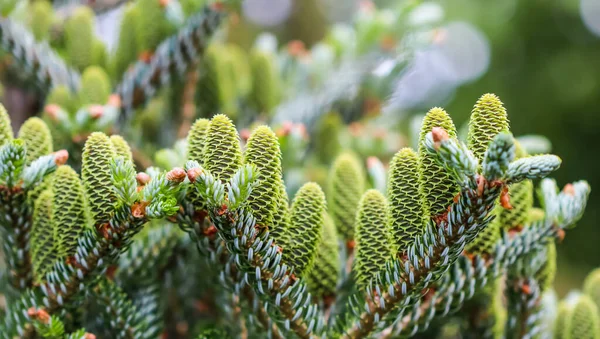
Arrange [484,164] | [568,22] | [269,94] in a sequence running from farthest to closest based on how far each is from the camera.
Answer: [568,22]
[269,94]
[484,164]

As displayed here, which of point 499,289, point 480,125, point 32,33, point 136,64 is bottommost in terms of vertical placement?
point 499,289

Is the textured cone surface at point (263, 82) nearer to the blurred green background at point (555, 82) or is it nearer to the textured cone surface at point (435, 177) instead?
the textured cone surface at point (435, 177)

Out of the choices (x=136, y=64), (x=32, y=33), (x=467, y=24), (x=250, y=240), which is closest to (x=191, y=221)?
(x=250, y=240)

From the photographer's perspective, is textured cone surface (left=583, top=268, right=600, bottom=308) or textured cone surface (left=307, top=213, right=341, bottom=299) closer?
textured cone surface (left=307, top=213, right=341, bottom=299)

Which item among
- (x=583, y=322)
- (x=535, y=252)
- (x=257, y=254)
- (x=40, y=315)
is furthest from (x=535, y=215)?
(x=40, y=315)

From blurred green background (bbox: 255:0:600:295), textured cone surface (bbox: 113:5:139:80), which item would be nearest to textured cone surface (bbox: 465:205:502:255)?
textured cone surface (bbox: 113:5:139:80)

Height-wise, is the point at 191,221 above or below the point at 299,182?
below

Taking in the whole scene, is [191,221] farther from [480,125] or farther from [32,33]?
[32,33]

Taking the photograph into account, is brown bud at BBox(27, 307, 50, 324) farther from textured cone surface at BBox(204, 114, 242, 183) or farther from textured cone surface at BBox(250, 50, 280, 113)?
textured cone surface at BBox(250, 50, 280, 113)
